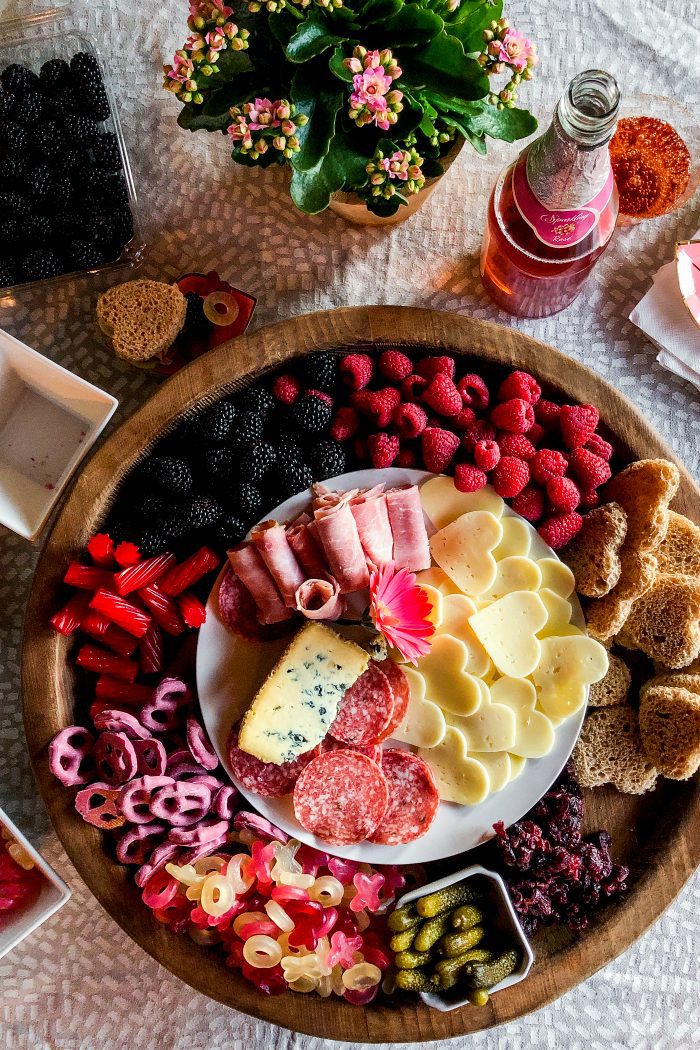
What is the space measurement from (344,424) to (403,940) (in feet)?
2.87

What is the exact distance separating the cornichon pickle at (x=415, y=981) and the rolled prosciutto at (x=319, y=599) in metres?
0.60

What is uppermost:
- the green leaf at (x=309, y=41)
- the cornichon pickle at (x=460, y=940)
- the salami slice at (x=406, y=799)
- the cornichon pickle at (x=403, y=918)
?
the green leaf at (x=309, y=41)

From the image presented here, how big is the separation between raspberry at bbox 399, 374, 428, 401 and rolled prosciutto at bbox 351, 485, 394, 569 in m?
0.17

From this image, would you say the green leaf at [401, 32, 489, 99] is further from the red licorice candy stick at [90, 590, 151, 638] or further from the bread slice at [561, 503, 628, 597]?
the red licorice candy stick at [90, 590, 151, 638]

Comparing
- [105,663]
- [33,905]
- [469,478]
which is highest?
[469,478]

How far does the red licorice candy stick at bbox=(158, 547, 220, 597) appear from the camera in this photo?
4.73 feet

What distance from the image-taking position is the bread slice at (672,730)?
56.4 inches

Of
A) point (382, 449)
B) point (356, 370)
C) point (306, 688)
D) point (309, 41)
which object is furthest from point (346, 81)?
point (306, 688)

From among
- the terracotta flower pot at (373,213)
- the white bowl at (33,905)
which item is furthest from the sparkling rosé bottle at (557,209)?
the white bowl at (33,905)

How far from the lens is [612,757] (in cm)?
150

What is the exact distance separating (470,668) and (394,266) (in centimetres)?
80

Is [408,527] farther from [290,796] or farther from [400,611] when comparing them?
[290,796]

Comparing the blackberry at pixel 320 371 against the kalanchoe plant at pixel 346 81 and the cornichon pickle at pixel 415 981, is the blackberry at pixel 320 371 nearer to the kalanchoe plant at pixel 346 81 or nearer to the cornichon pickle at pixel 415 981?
the kalanchoe plant at pixel 346 81

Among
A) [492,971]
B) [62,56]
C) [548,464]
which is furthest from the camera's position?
[62,56]
